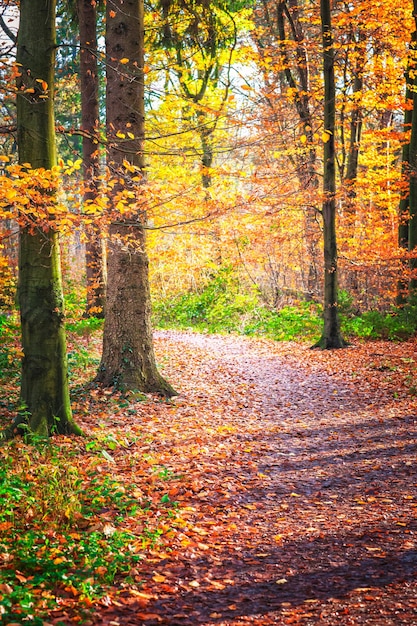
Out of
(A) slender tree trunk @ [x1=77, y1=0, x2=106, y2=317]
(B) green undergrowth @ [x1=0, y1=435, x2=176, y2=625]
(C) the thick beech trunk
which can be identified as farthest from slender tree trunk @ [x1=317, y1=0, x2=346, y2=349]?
(B) green undergrowth @ [x1=0, y1=435, x2=176, y2=625]

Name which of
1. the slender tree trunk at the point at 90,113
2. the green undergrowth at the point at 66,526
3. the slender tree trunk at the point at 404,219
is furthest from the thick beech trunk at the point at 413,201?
the green undergrowth at the point at 66,526

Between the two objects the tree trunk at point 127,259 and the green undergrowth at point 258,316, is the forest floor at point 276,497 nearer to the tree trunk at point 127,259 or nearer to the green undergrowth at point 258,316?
the tree trunk at point 127,259

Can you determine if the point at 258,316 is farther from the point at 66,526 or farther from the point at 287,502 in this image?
the point at 66,526

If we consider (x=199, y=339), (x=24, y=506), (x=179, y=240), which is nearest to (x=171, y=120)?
(x=179, y=240)

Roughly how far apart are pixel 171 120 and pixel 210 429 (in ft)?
47.4

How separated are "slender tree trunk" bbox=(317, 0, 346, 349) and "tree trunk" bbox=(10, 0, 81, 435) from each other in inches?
352

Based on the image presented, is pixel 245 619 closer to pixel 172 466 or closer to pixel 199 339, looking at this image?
pixel 172 466

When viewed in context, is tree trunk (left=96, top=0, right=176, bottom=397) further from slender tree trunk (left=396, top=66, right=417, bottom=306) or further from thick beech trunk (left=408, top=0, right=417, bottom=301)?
slender tree trunk (left=396, top=66, right=417, bottom=306)

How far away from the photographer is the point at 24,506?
184 inches

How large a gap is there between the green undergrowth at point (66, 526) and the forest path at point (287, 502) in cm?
23

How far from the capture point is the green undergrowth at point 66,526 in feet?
11.6

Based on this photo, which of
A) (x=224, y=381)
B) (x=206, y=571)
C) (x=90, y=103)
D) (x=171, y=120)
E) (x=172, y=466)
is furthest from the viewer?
(x=171, y=120)

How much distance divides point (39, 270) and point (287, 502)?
146 inches

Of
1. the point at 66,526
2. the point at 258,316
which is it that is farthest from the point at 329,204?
the point at 66,526
